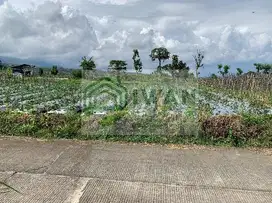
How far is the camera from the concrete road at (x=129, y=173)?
13.5 ft

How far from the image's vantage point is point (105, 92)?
41.9 feet

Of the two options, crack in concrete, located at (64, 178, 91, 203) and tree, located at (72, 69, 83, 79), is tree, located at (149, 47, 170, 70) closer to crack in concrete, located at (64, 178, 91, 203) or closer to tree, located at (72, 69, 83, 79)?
tree, located at (72, 69, 83, 79)

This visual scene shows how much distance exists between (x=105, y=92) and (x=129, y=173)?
8.09 metres

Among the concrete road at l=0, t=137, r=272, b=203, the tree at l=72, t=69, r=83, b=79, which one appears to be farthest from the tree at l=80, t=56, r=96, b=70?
the concrete road at l=0, t=137, r=272, b=203

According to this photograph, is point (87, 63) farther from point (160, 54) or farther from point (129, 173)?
point (129, 173)

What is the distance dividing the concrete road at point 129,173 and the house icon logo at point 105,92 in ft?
16.3

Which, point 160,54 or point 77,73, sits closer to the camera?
point 160,54

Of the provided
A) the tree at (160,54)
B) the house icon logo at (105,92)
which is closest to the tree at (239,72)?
the tree at (160,54)

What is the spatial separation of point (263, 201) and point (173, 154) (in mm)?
1882

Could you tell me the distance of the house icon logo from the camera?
453 inches

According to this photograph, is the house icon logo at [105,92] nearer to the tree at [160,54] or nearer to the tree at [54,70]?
the tree at [160,54]

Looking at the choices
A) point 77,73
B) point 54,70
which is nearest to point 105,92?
point 77,73

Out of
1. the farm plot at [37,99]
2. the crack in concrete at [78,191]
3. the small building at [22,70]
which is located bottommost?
the small building at [22,70]

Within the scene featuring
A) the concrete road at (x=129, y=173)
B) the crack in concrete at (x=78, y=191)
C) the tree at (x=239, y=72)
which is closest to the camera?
the crack in concrete at (x=78, y=191)
